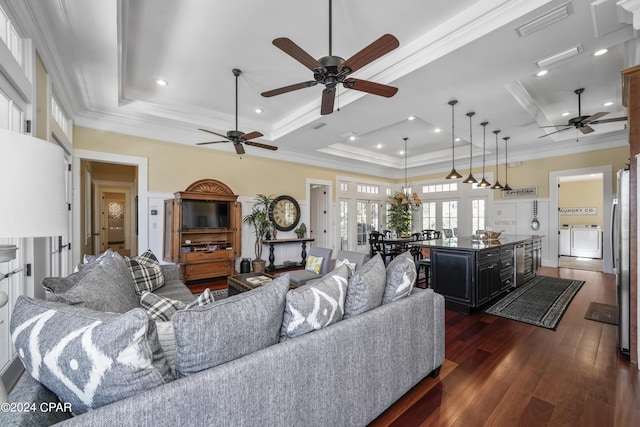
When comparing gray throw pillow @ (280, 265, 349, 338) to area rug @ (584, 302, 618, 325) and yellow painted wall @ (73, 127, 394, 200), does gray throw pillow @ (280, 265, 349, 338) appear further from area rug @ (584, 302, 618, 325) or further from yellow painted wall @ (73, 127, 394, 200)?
yellow painted wall @ (73, 127, 394, 200)

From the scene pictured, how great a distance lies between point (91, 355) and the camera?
87cm

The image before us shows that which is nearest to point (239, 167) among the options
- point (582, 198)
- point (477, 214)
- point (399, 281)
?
point (399, 281)

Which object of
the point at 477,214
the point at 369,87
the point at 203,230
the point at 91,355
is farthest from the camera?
the point at 477,214

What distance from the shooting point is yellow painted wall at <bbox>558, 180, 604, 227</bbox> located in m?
8.47

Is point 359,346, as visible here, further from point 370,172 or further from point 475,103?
point 370,172

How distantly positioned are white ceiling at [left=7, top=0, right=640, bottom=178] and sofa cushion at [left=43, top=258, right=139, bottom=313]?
206 centimetres

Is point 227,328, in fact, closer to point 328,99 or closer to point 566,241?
point 328,99

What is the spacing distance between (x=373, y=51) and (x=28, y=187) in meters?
2.14

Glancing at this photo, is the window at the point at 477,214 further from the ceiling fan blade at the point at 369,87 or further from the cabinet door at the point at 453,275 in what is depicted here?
the ceiling fan blade at the point at 369,87

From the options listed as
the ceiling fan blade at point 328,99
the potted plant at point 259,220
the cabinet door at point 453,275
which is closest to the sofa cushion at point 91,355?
the ceiling fan blade at point 328,99

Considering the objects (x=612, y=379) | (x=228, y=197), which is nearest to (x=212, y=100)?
(x=228, y=197)

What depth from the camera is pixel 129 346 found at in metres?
0.88

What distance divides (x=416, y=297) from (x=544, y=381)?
1.24 metres

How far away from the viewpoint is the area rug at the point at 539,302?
131 inches
